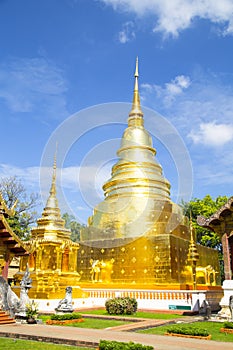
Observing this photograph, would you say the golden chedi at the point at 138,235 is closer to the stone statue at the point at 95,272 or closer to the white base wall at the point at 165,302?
the stone statue at the point at 95,272

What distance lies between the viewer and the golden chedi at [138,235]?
2256 centimetres

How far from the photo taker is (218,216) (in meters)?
14.1

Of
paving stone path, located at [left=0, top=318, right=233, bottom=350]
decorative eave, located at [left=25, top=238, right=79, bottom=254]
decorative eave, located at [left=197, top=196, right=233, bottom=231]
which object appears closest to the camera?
paving stone path, located at [left=0, top=318, right=233, bottom=350]

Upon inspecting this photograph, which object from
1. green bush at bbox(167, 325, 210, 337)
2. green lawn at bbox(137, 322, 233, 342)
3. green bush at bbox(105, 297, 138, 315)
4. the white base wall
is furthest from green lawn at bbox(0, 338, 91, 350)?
the white base wall

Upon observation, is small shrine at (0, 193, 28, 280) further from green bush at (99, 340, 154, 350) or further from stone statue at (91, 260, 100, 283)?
stone statue at (91, 260, 100, 283)

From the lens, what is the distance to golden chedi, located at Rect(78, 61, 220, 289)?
2256 centimetres

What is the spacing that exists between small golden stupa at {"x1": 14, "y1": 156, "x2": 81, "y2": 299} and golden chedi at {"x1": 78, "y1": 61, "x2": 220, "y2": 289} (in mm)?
2919

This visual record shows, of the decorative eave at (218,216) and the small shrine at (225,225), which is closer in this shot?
the decorative eave at (218,216)

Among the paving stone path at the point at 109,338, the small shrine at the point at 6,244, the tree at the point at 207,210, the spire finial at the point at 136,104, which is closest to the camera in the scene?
the paving stone path at the point at 109,338

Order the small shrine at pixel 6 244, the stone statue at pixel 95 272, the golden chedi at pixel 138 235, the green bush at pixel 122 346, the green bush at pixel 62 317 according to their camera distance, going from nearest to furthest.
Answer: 1. the green bush at pixel 122 346
2. the green bush at pixel 62 317
3. the small shrine at pixel 6 244
4. the golden chedi at pixel 138 235
5. the stone statue at pixel 95 272

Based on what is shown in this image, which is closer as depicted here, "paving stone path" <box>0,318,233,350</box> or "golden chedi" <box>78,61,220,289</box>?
"paving stone path" <box>0,318,233,350</box>

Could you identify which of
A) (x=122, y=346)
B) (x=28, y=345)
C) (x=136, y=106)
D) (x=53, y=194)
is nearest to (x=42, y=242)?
(x=53, y=194)

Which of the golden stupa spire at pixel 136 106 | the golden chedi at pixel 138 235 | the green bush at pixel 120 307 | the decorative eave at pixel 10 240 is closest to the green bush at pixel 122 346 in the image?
the decorative eave at pixel 10 240

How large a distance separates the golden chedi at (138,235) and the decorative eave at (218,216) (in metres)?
7.81
